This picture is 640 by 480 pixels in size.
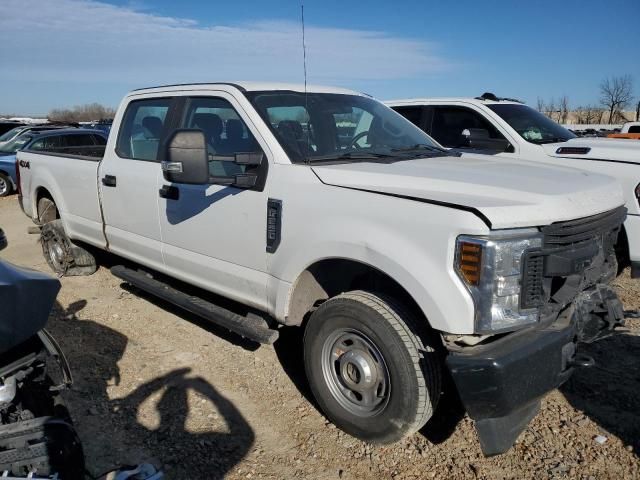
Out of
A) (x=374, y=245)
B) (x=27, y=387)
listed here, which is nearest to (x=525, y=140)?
(x=374, y=245)

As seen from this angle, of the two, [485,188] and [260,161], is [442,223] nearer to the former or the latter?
[485,188]

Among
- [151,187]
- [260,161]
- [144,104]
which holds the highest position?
[144,104]

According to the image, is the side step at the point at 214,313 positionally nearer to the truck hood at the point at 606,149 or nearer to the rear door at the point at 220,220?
the rear door at the point at 220,220

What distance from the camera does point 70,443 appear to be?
2.11m

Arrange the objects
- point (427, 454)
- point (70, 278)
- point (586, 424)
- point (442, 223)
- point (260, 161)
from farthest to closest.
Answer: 1. point (70, 278)
2. point (260, 161)
3. point (586, 424)
4. point (427, 454)
5. point (442, 223)

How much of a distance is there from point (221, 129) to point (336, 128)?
2.77 ft

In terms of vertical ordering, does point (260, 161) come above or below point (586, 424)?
above

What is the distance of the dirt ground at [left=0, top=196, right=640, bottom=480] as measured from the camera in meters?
3.01

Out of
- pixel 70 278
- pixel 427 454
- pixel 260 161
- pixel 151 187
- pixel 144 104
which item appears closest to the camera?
pixel 427 454

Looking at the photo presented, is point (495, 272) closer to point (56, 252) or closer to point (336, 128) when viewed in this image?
point (336, 128)

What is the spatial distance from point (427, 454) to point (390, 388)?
0.51 m

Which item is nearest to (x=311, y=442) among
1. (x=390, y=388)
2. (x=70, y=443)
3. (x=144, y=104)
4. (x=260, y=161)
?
(x=390, y=388)

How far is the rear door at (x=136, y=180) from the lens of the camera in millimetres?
4520

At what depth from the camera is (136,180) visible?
181 inches
